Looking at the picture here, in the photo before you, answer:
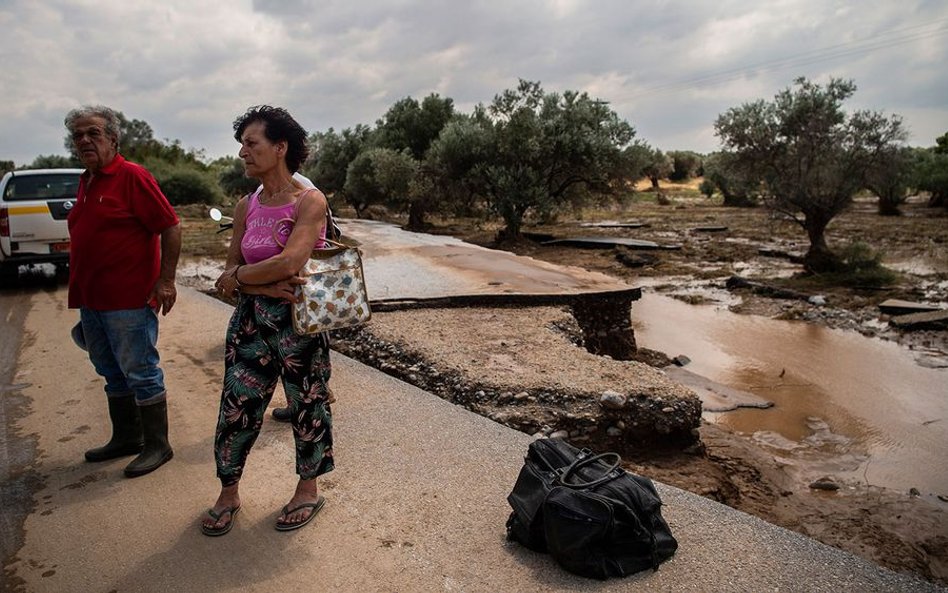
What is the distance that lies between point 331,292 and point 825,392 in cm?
715

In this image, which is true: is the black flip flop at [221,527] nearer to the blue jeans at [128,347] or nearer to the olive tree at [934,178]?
the blue jeans at [128,347]

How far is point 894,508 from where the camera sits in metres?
4.78

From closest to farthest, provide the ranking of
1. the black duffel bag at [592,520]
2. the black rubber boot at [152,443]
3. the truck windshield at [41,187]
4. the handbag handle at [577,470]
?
the black duffel bag at [592,520]
the handbag handle at [577,470]
the black rubber boot at [152,443]
the truck windshield at [41,187]

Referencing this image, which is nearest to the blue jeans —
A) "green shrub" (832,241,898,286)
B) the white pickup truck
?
the white pickup truck

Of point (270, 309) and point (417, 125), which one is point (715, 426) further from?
point (417, 125)

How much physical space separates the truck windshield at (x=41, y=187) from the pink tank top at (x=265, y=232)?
921 centimetres

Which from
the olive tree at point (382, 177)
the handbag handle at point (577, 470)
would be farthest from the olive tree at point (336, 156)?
the handbag handle at point (577, 470)

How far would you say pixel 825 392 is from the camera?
7.96 metres

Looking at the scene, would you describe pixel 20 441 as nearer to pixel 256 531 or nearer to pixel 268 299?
pixel 256 531

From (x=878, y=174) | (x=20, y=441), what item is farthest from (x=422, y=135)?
(x=20, y=441)

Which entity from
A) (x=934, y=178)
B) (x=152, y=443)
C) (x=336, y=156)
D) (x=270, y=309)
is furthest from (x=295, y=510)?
(x=934, y=178)

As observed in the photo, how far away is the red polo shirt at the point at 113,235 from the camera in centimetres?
338

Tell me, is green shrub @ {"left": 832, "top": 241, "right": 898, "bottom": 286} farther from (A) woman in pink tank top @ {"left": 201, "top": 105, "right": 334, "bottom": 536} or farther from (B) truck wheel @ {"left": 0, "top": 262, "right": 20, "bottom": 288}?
(B) truck wheel @ {"left": 0, "top": 262, "right": 20, "bottom": 288}

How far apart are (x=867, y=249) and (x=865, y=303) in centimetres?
345
